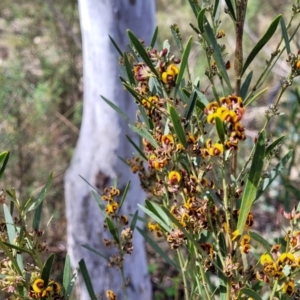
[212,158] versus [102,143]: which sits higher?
[212,158]

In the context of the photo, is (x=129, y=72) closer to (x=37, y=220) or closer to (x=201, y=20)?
(x=201, y=20)

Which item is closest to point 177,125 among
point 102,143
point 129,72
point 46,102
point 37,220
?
point 129,72

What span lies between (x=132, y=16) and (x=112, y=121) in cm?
38

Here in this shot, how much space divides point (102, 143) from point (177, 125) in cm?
117

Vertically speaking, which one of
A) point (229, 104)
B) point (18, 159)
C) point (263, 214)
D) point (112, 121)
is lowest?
point (263, 214)

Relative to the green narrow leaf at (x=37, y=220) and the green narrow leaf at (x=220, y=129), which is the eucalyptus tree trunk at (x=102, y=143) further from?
the green narrow leaf at (x=220, y=129)

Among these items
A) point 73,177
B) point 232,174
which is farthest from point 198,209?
point 73,177

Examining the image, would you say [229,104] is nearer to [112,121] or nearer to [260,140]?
[260,140]

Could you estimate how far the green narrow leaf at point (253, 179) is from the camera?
52cm

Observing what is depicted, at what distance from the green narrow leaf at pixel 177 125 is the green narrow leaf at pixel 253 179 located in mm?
87

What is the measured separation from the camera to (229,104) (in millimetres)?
508

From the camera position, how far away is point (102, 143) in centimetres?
168

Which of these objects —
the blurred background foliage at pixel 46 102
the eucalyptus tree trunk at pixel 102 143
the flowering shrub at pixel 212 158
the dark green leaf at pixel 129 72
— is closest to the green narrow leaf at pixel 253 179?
the flowering shrub at pixel 212 158

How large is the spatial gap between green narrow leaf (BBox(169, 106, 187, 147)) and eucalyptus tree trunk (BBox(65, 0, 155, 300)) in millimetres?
1082
